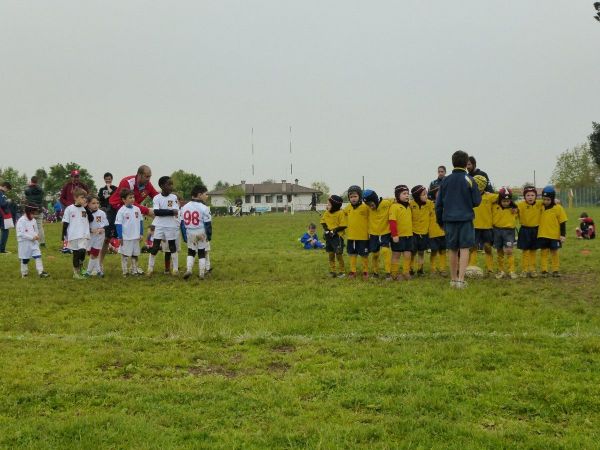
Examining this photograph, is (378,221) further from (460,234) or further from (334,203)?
(460,234)

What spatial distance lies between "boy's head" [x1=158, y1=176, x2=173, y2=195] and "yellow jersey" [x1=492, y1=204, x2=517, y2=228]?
258 inches

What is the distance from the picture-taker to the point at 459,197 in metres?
9.90

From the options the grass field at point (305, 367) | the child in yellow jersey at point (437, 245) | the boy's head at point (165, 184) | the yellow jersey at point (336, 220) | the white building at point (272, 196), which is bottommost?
the grass field at point (305, 367)

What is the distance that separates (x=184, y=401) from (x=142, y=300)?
15.8 ft

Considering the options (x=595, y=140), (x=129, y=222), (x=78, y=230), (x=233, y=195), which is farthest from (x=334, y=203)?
(x=233, y=195)

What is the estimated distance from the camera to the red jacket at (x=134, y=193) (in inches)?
508

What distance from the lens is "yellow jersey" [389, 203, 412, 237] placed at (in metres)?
11.0

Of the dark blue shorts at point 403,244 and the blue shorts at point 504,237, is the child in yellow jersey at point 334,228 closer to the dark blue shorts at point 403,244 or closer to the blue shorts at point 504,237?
the dark blue shorts at point 403,244

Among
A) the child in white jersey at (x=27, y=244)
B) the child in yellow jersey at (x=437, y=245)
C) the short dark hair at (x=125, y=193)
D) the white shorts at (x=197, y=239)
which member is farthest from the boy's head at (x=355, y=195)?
the child in white jersey at (x=27, y=244)

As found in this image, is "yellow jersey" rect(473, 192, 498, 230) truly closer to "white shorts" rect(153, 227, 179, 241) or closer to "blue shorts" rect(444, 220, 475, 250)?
"blue shorts" rect(444, 220, 475, 250)

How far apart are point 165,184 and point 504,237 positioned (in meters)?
6.87

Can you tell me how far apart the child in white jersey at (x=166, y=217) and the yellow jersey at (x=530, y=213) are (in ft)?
22.6

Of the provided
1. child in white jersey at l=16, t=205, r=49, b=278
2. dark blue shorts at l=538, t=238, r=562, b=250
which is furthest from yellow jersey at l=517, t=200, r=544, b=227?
child in white jersey at l=16, t=205, r=49, b=278

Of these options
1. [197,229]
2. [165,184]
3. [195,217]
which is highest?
[165,184]
